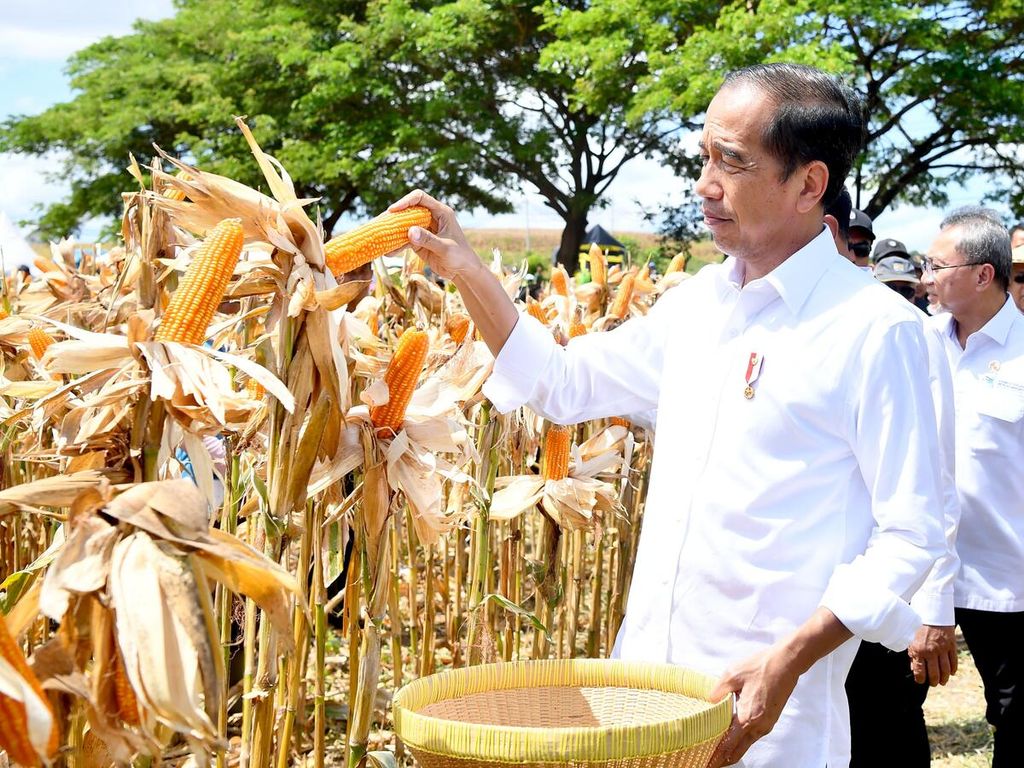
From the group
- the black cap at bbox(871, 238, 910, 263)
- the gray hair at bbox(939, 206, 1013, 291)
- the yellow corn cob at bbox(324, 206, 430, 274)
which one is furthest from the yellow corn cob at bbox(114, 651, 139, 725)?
the black cap at bbox(871, 238, 910, 263)

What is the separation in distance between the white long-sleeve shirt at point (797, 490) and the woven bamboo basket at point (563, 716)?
0.55ft

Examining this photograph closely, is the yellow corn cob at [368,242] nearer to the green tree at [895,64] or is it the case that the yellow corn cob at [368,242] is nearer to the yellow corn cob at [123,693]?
the yellow corn cob at [123,693]

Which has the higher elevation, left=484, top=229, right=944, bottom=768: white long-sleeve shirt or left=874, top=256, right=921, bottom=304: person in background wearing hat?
left=874, top=256, right=921, bottom=304: person in background wearing hat

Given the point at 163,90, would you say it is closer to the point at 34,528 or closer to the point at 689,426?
the point at 34,528

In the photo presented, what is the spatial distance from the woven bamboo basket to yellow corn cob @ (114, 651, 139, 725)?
16.9 inches

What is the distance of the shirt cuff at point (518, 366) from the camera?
2.39 metres

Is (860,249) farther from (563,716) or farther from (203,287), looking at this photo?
(203,287)

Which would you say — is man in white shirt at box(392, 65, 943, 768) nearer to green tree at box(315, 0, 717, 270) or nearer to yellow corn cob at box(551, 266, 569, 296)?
yellow corn cob at box(551, 266, 569, 296)

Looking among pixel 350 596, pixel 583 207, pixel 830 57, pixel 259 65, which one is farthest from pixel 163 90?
pixel 350 596

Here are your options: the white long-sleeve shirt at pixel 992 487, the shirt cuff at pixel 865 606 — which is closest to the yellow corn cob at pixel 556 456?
the white long-sleeve shirt at pixel 992 487

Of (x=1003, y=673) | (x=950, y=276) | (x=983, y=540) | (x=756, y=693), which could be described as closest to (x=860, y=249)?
(x=950, y=276)

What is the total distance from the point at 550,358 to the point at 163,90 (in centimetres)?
2927

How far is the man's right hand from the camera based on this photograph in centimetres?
224

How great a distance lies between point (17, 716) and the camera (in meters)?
1.22
